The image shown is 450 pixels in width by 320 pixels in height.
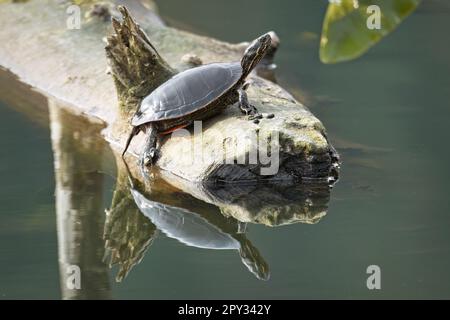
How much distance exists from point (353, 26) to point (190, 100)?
18.2ft

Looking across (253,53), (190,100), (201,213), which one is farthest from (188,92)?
(201,213)

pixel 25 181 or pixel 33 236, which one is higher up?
pixel 25 181

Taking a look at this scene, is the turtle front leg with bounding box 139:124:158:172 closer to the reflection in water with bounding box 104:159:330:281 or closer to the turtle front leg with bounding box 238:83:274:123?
the reflection in water with bounding box 104:159:330:281

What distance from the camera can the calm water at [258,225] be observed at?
454 cm

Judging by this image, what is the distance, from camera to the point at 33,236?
5406mm

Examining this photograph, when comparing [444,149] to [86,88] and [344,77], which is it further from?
[86,88]

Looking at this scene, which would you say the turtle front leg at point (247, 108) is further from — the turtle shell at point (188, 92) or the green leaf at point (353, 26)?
the green leaf at point (353, 26)

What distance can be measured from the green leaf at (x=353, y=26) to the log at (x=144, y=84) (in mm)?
5080

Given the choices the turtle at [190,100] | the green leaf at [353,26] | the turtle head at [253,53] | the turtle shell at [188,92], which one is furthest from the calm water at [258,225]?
the green leaf at [353,26]

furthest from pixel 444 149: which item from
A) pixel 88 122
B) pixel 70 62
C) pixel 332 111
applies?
pixel 70 62

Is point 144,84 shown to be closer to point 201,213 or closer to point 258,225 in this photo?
point 201,213

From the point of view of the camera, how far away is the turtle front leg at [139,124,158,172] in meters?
6.63

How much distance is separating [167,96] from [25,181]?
1.37m

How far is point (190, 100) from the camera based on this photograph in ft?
21.2
